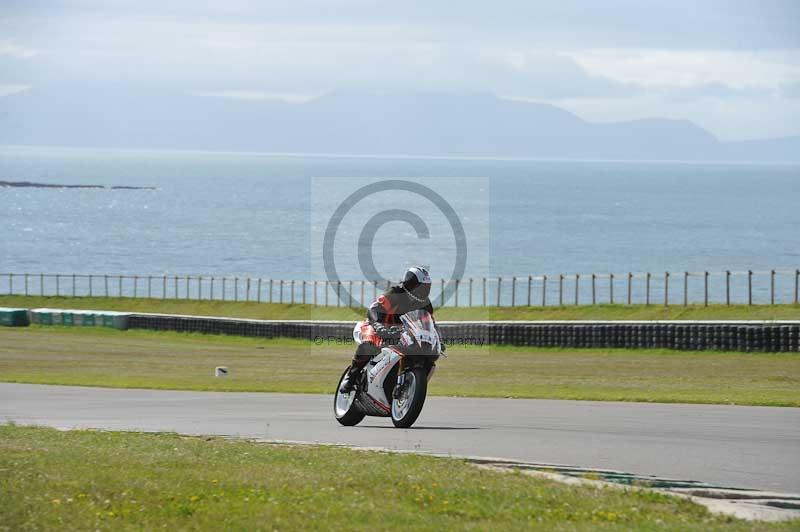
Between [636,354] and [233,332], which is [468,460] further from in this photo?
[233,332]

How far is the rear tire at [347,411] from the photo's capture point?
58.1ft

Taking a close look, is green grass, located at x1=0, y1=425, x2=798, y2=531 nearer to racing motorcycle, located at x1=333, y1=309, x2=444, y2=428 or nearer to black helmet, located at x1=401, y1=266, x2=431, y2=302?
racing motorcycle, located at x1=333, y1=309, x2=444, y2=428

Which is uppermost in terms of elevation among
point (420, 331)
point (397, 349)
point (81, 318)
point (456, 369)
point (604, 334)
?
point (420, 331)

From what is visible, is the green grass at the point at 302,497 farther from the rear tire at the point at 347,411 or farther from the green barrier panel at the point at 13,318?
the green barrier panel at the point at 13,318

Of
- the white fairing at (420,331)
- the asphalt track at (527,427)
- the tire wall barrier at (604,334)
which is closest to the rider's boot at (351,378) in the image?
the asphalt track at (527,427)

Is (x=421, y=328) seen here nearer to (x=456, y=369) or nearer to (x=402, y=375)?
(x=402, y=375)

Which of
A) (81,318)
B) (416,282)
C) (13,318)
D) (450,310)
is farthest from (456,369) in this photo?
(13,318)

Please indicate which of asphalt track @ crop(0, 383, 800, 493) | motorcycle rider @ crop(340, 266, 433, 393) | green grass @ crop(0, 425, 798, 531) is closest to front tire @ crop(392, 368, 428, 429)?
asphalt track @ crop(0, 383, 800, 493)

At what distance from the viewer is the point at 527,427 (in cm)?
1734

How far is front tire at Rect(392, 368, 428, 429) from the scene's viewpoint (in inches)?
642

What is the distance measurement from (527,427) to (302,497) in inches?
273

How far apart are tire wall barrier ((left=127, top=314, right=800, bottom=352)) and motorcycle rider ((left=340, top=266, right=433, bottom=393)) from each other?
26037 mm

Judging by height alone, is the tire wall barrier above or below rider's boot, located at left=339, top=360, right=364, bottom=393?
below

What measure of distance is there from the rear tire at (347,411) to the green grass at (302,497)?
→ 375 centimetres
